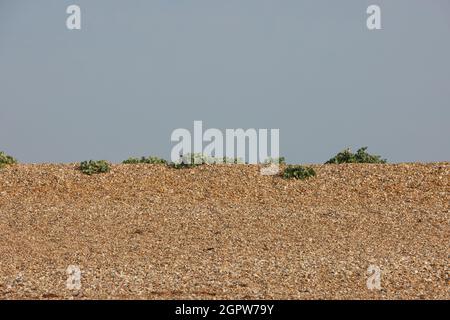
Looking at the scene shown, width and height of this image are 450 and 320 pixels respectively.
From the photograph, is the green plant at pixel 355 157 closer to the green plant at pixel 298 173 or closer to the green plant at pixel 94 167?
the green plant at pixel 298 173

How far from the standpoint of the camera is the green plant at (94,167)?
80.3ft

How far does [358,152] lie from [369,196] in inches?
185

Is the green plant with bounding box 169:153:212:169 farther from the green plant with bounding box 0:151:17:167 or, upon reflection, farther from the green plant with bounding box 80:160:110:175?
the green plant with bounding box 0:151:17:167

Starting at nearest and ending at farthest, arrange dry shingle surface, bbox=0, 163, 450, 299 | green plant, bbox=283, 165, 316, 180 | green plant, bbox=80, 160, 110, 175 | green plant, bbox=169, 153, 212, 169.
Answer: dry shingle surface, bbox=0, 163, 450, 299, green plant, bbox=283, 165, 316, 180, green plant, bbox=80, 160, 110, 175, green plant, bbox=169, 153, 212, 169

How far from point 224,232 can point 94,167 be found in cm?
670

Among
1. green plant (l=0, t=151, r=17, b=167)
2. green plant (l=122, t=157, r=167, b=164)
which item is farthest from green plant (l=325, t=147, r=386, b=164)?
green plant (l=0, t=151, r=17, b=167)

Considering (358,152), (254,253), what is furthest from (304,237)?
(358,152)

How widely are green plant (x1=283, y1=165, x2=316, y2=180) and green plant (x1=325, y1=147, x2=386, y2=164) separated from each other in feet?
9.56

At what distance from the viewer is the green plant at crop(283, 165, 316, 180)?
78.2ft

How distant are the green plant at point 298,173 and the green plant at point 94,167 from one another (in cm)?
495

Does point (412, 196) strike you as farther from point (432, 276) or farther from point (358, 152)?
point (432, 276)

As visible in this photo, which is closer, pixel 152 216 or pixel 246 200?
pixel 152 216

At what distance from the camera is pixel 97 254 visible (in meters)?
17.5
